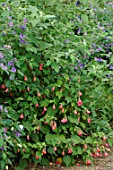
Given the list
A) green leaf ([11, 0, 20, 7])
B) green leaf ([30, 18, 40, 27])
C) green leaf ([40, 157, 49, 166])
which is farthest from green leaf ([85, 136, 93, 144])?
green leaf ([11, 0, 20, 7])

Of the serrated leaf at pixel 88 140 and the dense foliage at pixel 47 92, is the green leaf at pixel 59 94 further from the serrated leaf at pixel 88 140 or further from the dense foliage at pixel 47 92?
the serrated leaf at pixel 88 140

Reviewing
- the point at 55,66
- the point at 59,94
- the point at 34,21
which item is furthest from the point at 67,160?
the point at 34,21

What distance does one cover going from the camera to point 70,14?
16.6ft

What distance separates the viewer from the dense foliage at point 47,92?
3912 mm

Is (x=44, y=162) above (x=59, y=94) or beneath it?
beneath

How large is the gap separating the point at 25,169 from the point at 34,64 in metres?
1.05

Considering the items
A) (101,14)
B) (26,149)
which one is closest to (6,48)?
(26,149)

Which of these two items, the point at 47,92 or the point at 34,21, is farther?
the point at 47,92

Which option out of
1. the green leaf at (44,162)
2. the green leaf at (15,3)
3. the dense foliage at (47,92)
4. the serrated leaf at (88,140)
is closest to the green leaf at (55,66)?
the dense foliage at (47,92)

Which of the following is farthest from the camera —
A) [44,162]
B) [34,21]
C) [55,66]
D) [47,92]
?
[44,162]

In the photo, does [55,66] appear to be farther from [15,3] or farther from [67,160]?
[67,160]

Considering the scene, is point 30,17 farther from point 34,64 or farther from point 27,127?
point 27,127

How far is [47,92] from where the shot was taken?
417cm

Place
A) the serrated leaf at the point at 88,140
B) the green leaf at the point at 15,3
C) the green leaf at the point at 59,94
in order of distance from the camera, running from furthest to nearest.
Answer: the serrated leaf at the point at 88,140 → the green leaf at the point at 59,94 → the green leaf at the point at 15,3
